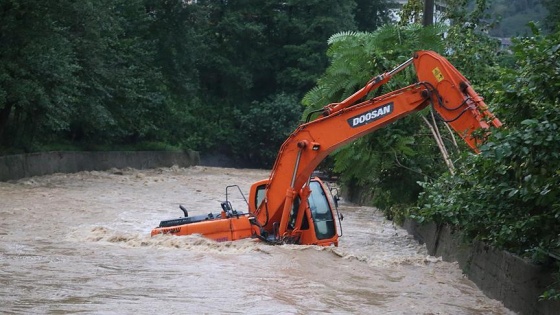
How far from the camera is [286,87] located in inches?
2591

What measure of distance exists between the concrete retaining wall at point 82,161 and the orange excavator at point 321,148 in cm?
1631

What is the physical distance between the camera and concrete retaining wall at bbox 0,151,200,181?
1307 inches

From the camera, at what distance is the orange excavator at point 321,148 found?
15586 mm

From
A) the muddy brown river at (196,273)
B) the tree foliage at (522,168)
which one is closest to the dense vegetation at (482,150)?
the tree foliage at (522,168)

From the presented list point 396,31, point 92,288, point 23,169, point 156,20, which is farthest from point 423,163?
point 156,20

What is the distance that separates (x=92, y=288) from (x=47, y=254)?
3827mm

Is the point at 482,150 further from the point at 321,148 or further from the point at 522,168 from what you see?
the point at 321,148

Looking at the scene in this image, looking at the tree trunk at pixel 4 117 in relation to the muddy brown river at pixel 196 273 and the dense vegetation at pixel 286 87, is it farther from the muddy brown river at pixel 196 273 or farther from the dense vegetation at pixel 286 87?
the muddy brown river at pixel 196 273

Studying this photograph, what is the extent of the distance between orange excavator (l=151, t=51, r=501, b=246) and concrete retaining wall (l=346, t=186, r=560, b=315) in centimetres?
186

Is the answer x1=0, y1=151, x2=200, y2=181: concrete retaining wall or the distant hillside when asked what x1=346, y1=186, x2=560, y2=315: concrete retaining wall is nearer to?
x1=0, y1=151, x2=200, y2=181: concrete retaining wall

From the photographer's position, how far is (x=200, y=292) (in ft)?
41.7

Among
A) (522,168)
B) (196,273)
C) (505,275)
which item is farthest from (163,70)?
(522,168)

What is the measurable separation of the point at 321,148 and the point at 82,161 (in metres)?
→ 26.8

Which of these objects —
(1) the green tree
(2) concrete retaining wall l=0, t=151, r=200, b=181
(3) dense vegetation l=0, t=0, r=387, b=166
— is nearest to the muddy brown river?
(1) the green tree
